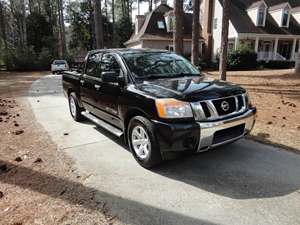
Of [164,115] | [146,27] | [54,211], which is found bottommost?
[54,211]

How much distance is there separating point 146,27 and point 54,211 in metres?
27.6

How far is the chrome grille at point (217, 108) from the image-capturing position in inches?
139

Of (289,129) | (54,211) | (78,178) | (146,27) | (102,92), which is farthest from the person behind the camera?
(146,27)

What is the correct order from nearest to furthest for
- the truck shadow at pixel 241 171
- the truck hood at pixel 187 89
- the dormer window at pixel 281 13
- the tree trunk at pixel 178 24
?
the truck shadow at pixel 241 171 → the truck hood at pixel 187 89 → the tree trunk at pixel 178 24 → the dormer window at pixel 281 13

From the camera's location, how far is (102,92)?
504 centimetres

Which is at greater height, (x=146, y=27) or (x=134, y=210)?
(x=146, y=27)

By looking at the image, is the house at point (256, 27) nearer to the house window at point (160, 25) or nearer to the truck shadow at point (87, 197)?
the house window at point (160, 25)

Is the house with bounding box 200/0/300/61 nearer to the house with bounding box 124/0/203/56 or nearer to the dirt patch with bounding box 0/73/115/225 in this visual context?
the house with bounding box 124/0/203/56

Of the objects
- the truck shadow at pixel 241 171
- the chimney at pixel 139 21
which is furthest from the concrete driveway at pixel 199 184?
the chimney at pixel 139 21

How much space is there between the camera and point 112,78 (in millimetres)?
4312

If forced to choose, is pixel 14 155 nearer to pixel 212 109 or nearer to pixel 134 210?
pixel 134 210

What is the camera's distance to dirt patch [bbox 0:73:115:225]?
9.46ft

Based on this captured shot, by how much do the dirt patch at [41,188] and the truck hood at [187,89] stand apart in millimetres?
1655

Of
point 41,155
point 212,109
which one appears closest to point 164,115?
point 212,109
